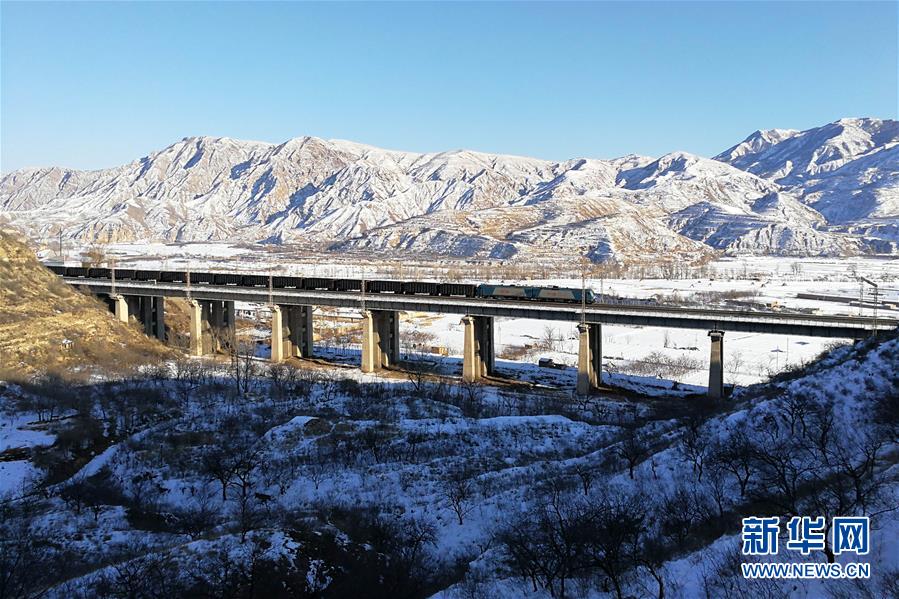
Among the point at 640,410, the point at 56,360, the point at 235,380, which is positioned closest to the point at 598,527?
the point at 640,410

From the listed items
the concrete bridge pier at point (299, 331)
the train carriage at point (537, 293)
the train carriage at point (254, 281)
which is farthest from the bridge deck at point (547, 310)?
the concrete bridge pier at point (299, 331)

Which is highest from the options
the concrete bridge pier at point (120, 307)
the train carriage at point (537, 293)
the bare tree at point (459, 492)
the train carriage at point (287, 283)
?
the train carriage at point (287, 283)

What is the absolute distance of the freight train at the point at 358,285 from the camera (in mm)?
69525

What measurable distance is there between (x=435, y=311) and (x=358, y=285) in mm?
10854

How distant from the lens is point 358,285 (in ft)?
263

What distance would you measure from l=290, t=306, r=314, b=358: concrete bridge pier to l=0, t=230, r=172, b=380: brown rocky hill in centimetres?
1402

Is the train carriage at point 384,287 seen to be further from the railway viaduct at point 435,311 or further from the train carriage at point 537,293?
the train carriage at point 537,293

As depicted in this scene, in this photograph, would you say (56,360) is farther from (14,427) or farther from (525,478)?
(525,478)

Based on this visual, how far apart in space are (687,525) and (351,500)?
52.5 ft

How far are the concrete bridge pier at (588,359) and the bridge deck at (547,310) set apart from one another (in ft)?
5.55

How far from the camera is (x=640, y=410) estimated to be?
57.8 m

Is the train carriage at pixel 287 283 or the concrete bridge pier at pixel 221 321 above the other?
the train carriage at pixel 287 283

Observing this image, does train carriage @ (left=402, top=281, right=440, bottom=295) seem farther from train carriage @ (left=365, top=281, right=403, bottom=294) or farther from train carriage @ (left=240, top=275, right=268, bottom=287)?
train carriage @ (left=240, top=275, right=268, bottom=287)

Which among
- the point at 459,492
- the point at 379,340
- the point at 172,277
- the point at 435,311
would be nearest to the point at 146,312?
the point at 172,277
